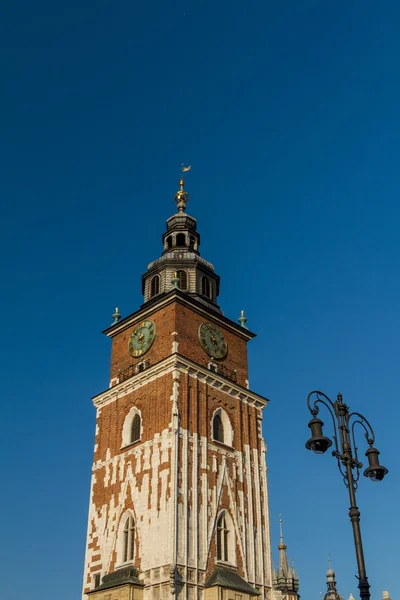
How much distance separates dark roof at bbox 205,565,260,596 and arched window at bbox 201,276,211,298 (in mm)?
16576

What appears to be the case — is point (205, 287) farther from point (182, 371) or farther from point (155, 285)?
point (182, 371)

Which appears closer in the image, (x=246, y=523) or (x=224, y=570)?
(x=224, y=570)

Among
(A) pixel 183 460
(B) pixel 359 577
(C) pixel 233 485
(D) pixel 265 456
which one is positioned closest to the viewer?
(B) pixel 359 577

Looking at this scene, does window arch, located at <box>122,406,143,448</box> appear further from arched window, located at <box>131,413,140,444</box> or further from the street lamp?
the street lamp

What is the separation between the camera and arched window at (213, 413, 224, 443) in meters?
38.0

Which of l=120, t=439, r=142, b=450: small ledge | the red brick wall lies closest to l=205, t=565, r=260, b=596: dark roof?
l=120, t=439, r=142, b=450: small ledge

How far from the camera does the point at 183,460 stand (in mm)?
34781

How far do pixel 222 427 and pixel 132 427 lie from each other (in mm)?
4972

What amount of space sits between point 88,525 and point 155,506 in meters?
5.71

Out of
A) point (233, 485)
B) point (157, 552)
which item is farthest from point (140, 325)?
point (157, 552)

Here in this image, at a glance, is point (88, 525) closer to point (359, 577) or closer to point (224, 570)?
point (224, 570)

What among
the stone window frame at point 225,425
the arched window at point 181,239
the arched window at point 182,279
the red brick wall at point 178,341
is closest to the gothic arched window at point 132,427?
the red brick wall at point 178,341

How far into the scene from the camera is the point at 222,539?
35.1m

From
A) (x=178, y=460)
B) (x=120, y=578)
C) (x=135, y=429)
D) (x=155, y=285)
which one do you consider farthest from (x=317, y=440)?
(x=155, y=285)
